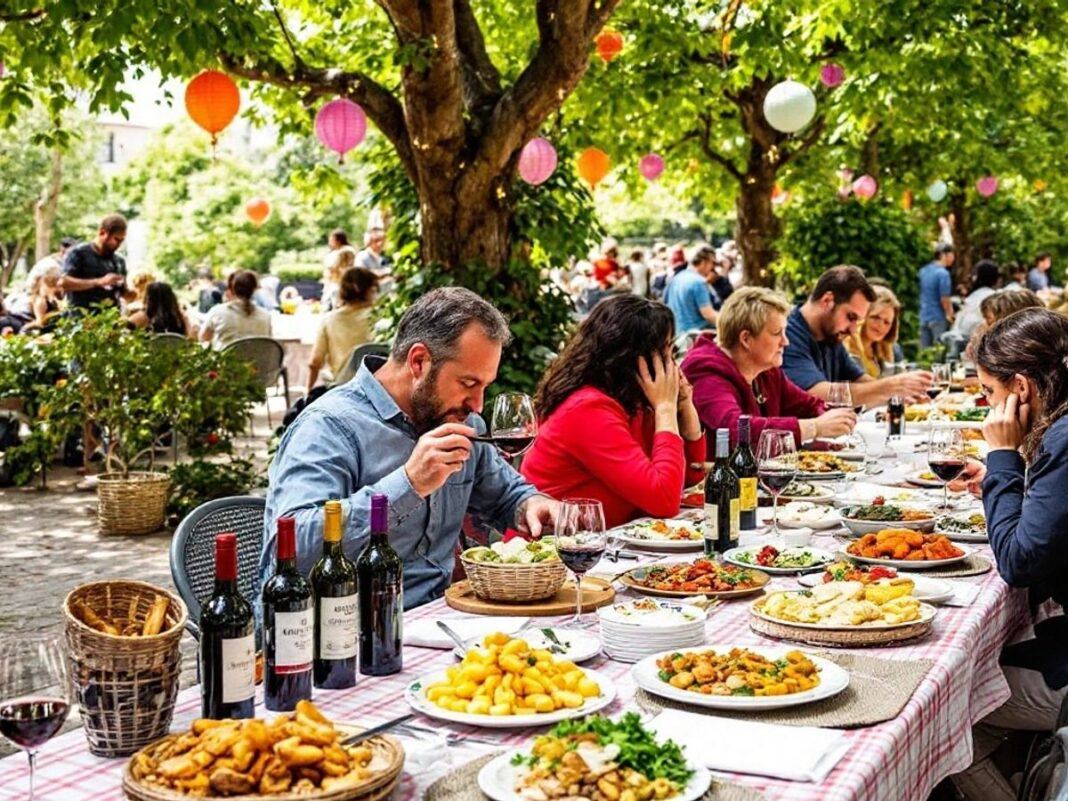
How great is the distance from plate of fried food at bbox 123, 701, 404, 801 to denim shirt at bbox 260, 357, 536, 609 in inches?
43.3

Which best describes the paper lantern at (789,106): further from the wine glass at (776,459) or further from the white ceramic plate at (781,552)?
the white ceramic plate at (781,552)

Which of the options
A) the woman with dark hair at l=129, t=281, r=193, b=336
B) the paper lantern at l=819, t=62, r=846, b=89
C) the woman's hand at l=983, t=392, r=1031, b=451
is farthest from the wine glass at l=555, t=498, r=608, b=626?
the paper lantern at l=819, t=62, r=846, b=89

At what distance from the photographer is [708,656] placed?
2355 mm

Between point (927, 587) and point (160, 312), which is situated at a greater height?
point (160, 312)

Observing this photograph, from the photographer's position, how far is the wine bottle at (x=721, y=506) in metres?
3.40

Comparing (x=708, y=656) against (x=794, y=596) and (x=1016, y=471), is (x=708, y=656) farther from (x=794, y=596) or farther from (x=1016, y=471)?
(x=1016, y=471)

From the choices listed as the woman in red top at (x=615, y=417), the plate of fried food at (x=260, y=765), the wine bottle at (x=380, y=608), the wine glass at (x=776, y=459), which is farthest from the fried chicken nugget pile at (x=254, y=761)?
A: the woman in red top at (x=615, y=417)

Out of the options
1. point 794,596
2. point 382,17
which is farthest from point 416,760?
point 382,17

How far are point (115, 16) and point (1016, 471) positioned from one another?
448 centimetres

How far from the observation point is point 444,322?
3.29m

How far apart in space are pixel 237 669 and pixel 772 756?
81 centimetres

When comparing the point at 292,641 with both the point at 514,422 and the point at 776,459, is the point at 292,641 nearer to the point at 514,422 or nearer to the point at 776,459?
the point at 514,422

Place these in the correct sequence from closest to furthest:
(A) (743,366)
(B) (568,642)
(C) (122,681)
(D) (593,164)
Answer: (C) (122,681)
(B) (568,642)
(A) (743,366)
(D) (593,164)

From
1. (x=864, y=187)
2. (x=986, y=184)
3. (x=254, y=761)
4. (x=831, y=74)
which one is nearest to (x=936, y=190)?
(x=986, y=184)
